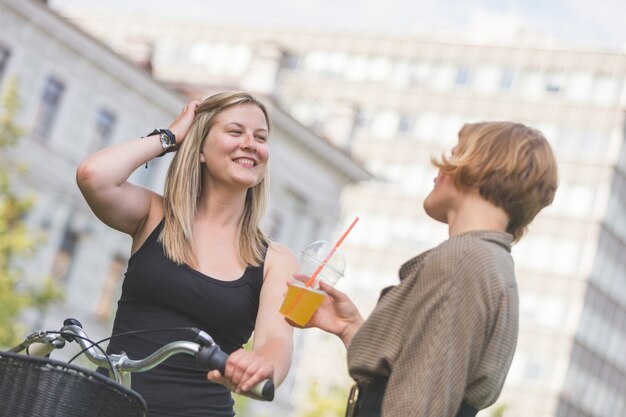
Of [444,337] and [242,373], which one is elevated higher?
[444,337]

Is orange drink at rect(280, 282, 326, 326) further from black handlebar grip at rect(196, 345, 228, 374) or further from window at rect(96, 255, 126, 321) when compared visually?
window at rect(96, 255, 126, 321)

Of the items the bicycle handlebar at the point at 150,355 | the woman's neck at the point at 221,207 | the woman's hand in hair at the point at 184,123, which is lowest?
the bicycle handlebar at the point at 150,355

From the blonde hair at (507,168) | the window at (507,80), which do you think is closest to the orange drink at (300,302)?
the blonde hair at (507,168)

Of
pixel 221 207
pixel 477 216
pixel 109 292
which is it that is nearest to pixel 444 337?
pixel 477 216

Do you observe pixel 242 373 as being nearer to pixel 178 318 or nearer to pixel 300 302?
pixel 300 302

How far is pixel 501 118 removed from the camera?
7025cm

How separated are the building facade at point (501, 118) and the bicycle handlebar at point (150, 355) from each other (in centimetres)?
6114

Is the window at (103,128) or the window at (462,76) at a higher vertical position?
the window at (462,76)

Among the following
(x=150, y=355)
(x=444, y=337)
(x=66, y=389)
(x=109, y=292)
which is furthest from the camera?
(x=109, y=292)

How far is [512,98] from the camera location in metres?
70.3

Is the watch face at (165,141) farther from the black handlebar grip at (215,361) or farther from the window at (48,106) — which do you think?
the window at (48,106)

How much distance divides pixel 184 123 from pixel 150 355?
122cm

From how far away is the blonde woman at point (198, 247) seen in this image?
5.27m

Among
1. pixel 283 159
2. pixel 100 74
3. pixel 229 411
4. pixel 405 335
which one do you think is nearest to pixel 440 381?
pixel 405 335
